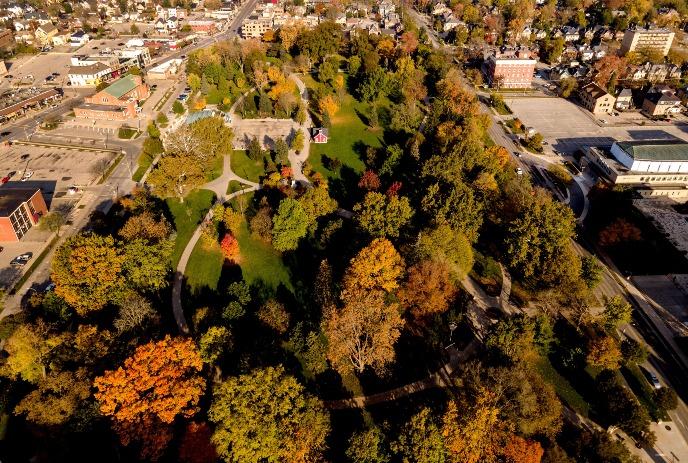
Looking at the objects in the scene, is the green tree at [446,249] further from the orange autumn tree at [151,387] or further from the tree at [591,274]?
the orange autumn tree at [151,387]

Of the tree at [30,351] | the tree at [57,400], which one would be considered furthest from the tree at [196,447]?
the tree at [30,351]

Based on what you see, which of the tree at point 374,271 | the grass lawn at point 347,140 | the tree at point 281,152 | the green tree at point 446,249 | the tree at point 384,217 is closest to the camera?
the tree at point 374,271

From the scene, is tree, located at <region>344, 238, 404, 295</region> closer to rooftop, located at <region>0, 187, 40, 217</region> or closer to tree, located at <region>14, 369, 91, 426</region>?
tree, located at <region>14, 369, 91, 426</region>

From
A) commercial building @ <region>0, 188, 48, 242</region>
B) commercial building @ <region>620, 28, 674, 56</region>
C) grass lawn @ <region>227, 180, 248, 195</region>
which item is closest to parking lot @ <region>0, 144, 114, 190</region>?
commercial building @ <region>0, 188, 48, 242</region>

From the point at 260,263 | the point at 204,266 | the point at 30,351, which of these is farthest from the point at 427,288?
the point at 30,351

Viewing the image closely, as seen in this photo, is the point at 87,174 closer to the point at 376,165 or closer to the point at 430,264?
the point at 376,165

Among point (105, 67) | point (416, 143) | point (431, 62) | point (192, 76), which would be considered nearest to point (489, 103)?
point (431, 62)
